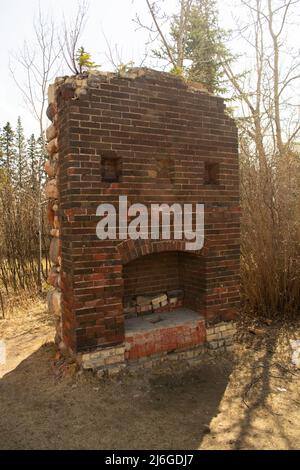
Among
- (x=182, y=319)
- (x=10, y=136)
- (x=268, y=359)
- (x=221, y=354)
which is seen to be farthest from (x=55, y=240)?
(x=10, y=136)

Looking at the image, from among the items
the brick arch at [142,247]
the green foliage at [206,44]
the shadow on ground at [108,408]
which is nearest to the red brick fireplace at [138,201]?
the brick arch at [142,247]

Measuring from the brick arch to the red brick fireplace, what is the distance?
0.01 meters

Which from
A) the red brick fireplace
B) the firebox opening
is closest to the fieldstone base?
the red brick fireplace

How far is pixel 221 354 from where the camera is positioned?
4348 millimetres

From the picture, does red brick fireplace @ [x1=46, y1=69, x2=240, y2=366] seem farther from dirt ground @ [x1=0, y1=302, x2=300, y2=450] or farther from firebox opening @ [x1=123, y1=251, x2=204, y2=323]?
dirt ground @ [x1=0, y1=302, x2=300, y2=450]

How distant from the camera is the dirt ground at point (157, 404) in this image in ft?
9.07

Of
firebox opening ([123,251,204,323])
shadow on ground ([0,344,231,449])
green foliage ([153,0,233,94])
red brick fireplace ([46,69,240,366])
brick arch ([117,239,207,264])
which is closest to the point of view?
shadow on ground ([0,344,231,449])

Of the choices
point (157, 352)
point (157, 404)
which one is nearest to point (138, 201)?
point (157, 352)

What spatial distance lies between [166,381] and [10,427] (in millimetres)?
1604

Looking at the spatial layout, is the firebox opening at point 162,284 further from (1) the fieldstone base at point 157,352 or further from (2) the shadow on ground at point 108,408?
(2) the shadow on ground at point 108,408

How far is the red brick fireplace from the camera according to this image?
138 inches

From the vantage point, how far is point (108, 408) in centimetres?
318

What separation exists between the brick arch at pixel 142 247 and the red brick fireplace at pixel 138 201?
0.4 inches

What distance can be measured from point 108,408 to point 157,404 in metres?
0.48
